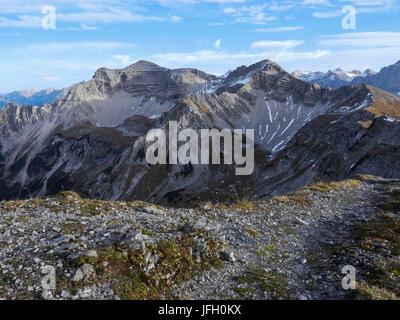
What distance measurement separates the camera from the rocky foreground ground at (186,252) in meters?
9.20

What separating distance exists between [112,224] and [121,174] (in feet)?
471

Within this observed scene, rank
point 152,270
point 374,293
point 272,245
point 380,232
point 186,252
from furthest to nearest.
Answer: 1. point 380,232
2. point 272,245
3. point 186,252
4. point 152,270
5. point 374,293

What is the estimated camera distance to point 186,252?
11672 millimetres

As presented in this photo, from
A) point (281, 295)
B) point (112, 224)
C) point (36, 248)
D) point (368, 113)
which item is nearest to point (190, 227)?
point (112, 224)

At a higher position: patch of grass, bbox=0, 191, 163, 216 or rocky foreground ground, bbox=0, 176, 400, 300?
patch of grass, bbox=0, 191, 163, 216

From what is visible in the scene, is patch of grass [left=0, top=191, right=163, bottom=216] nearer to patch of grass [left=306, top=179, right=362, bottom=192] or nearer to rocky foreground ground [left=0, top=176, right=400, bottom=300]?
rocky foreground ground [left=0, top=176, right=400, bottom=300]

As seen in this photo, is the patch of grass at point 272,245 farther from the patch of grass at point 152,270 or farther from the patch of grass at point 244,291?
the patch of grass at point 244,291

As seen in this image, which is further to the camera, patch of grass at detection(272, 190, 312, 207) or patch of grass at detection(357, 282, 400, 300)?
patch of grass at detection(272, 190, 312, 207)

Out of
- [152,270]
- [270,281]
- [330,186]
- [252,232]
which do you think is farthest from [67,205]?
[330,186]

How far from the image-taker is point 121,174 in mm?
151250

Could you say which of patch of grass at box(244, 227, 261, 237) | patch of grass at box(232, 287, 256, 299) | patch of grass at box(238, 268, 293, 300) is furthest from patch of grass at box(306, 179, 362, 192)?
patch of grass at box(232, 287, 256, 299)

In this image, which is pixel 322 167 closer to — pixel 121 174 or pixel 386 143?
pixel 386 143

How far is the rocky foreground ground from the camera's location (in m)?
9.20

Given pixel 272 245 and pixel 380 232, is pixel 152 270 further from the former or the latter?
pixel 380 232
